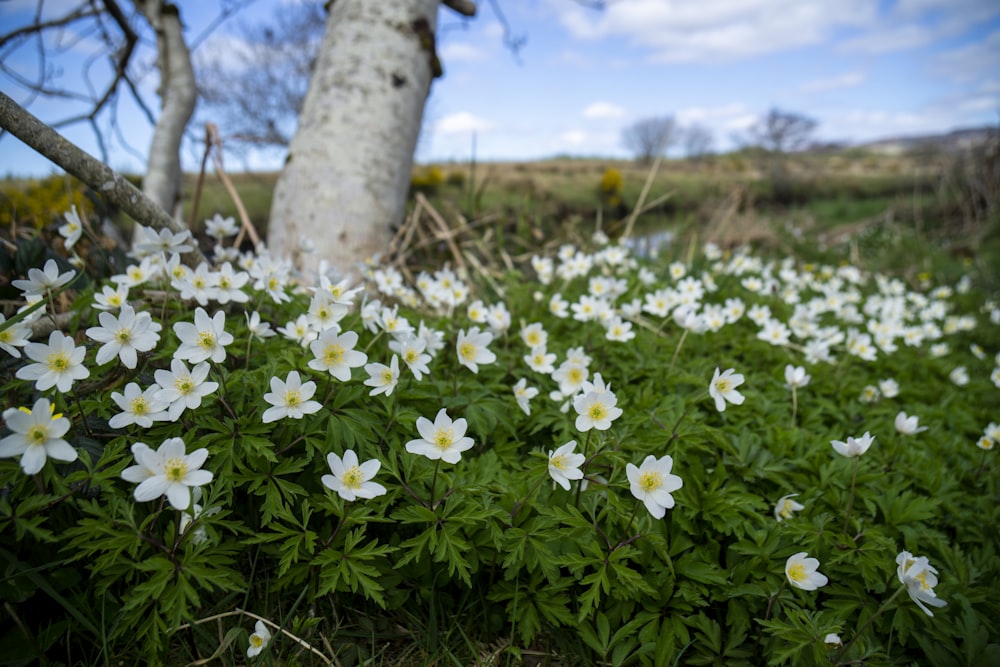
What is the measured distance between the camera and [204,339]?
5.04ft

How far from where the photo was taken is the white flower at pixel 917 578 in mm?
1439

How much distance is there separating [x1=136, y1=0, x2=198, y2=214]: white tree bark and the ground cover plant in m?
2.44

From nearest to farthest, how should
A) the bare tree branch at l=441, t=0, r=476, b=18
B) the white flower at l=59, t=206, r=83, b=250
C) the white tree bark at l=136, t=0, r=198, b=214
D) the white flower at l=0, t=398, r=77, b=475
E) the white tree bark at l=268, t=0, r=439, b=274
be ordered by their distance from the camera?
the white flower at l=0, t=398, r=77, b=475 < the white flower at l=59, t=206, r=83, b=250 < the white tree bark at l=268, t=0, r=439, b=274 < the white tree bark at l=136, t=0, r=198, b=214 < the bare tree branch at l=441, t=0, r=476, b=18

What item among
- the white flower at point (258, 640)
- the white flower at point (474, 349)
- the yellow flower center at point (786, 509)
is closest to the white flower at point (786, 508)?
the yellow flower center at point (786, 509)

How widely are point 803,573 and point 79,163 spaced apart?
2971 millimetres

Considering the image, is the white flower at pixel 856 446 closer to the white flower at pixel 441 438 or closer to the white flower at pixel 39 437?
the white flower at pixel 441 438

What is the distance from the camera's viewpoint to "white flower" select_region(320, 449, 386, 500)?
1.41 m

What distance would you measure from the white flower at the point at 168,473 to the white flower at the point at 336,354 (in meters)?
0.41

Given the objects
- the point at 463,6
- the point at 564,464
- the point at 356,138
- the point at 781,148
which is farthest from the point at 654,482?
the point at 781,148

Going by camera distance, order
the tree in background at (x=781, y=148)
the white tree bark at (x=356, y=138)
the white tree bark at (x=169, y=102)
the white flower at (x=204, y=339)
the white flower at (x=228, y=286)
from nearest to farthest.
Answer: the white flower at (x=204, y=339)
the white flower at (x=228, y=286)
the white tree bark at (x=356, y=138)
the white tree bark at (x=169, y=102)
the tree in background at (x=781, y=148)

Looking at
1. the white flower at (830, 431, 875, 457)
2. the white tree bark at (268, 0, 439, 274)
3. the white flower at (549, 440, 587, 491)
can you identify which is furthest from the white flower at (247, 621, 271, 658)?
the white tree bark at (268, 0, 439, 274)

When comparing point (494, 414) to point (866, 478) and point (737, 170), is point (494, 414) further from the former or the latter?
point (737, 170)

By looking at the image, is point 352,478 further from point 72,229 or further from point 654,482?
point 72,229

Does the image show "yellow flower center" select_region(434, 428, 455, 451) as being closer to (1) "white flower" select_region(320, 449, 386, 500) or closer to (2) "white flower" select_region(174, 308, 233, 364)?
(1) "white flower" select_region(320, 449, 386, 500)
